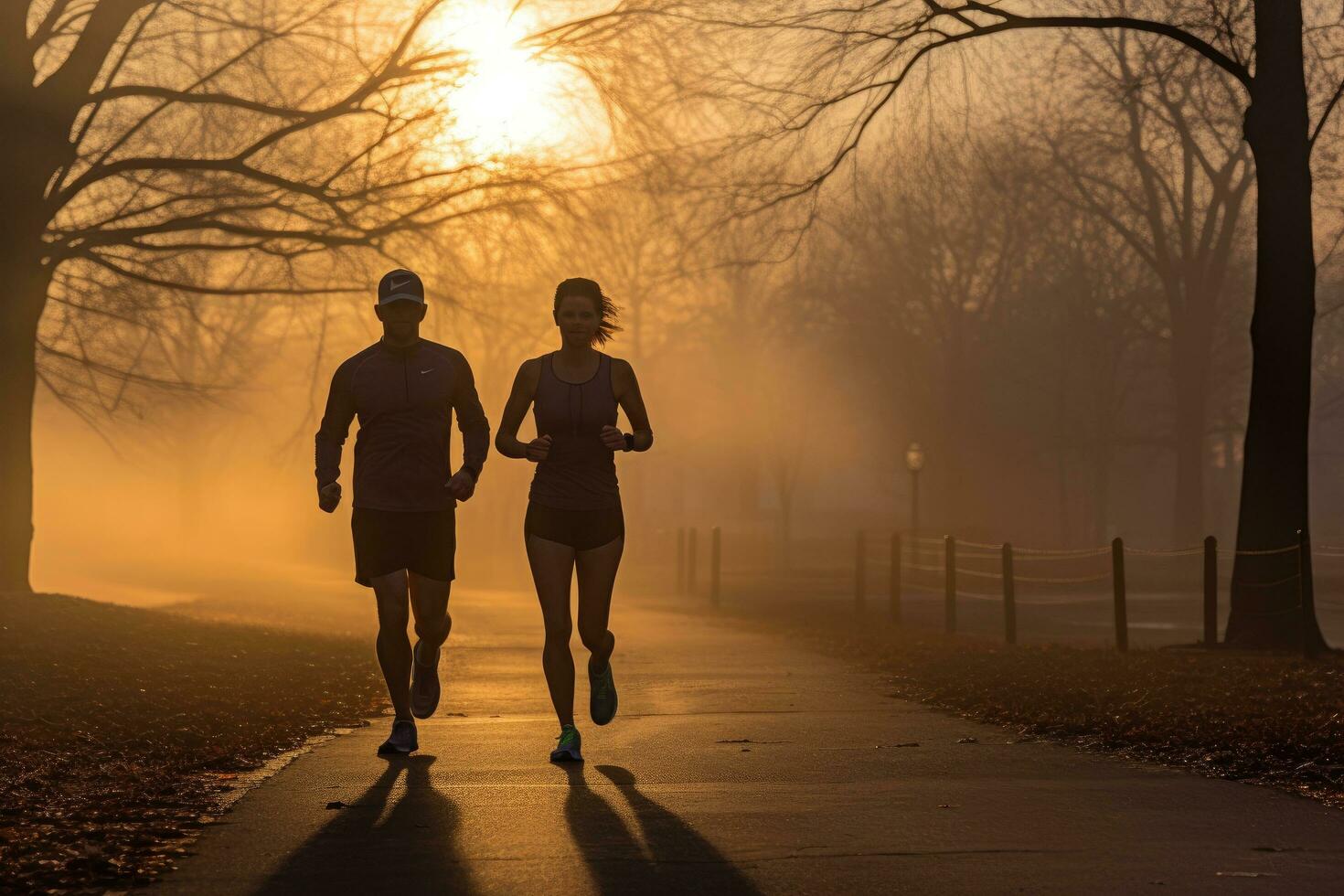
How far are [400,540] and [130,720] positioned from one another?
2400 millimetres

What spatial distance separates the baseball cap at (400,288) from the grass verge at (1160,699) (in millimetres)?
3763

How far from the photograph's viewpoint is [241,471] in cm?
7231

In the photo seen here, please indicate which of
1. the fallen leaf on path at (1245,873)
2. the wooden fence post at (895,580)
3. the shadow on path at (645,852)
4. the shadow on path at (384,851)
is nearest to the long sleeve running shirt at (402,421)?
the shadow on path at (384,851)

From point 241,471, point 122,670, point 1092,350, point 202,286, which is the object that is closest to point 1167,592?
point 1092,350

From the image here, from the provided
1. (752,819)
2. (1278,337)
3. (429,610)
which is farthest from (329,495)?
(1278,337)

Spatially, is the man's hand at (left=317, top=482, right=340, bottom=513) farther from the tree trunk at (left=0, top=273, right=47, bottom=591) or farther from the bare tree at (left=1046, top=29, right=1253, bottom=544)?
the bare tree at (left=1046, top=29, right=1253, bottom=544)

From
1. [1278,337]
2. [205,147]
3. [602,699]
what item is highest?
[205,147]

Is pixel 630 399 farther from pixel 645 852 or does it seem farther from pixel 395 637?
pixel 645 852

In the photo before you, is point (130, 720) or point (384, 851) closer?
point (384, 851)

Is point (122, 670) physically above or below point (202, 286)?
below

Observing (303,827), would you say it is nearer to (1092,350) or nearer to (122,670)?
(122,670)

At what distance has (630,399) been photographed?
765 cm

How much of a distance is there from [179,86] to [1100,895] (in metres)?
12.9

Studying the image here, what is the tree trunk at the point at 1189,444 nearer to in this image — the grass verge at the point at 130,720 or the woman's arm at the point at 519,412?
the grass verge at the point at 130,720
